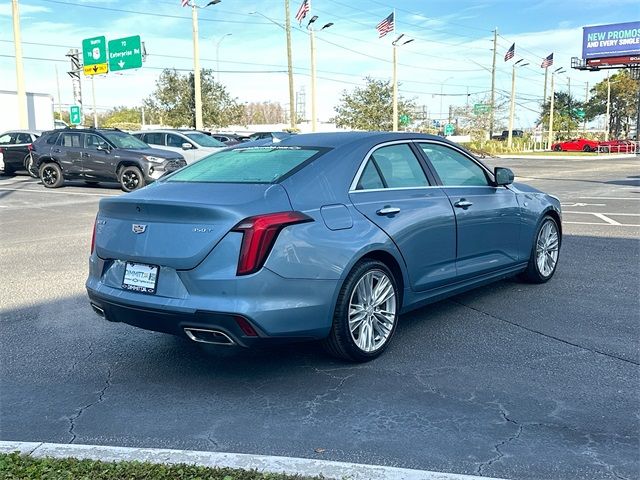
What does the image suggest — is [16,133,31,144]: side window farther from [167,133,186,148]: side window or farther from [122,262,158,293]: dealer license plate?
[122,262,158,293]: dealer license plate

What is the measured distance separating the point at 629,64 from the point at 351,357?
3347 inches

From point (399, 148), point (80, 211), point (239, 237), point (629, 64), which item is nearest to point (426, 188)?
point (399, 148)

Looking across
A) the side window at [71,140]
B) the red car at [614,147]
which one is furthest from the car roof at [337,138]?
the red car at [614,147]

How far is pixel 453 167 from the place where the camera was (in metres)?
5.91

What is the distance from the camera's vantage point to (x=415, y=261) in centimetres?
508

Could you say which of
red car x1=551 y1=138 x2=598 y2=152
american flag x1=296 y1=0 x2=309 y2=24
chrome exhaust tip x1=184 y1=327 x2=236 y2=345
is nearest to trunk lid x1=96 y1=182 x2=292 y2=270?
chrome exhaust tip x1=184 y1=327 x2=236 y2=345

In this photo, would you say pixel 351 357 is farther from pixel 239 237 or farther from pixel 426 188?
pixel 426 188

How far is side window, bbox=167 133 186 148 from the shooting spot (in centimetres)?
2184

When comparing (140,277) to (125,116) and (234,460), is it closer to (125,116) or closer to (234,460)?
(234,460)

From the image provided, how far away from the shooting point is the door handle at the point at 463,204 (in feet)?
18.4

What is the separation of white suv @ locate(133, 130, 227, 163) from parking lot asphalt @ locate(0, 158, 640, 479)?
1464 cm

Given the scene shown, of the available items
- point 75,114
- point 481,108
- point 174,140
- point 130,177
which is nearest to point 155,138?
point 174,140

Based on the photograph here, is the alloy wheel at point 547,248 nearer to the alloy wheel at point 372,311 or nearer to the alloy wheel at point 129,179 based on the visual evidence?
the alloy wheel at point 372,311

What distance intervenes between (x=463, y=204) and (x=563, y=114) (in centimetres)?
9449
